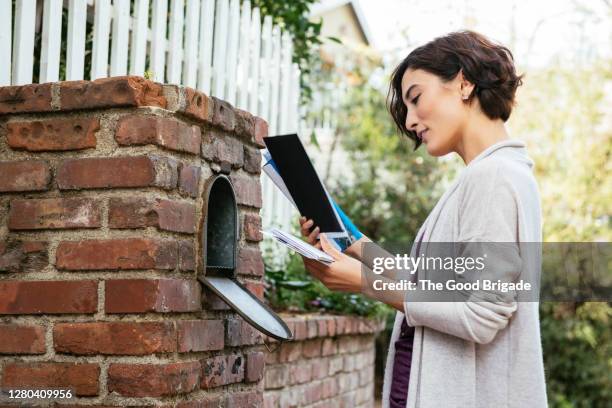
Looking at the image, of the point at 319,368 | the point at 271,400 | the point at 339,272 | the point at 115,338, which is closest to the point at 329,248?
the point at 339,272

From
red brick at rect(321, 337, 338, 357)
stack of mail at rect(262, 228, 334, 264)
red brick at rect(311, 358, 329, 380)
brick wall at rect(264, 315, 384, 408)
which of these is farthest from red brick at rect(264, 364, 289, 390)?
stack of mail at rect(262, 228, 334, 264)

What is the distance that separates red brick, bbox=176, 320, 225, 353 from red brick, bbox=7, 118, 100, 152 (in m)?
0.51

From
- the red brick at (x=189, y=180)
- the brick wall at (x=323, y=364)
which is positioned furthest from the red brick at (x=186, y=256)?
the brick wall at (x=323, y=364)

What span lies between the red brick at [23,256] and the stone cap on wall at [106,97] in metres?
0.35

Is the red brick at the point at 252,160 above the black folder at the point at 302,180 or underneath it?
above

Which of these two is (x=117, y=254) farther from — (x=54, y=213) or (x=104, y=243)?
(x=54, y=213)

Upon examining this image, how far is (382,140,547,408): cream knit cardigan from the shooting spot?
2.08 meters

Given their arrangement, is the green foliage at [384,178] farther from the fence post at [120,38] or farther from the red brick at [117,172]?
the red brick at [117,172]

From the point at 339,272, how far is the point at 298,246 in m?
0.18

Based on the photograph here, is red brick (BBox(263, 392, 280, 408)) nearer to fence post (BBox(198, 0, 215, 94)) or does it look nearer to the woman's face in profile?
the woman's face in profile

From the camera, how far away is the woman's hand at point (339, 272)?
2.30m

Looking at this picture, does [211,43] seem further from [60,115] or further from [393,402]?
[393,402]

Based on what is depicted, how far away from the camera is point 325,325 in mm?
4305

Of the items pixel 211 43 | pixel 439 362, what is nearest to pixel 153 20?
pixel 211 43
